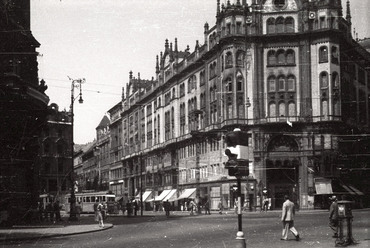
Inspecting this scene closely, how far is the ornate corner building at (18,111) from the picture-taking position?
3103 cm

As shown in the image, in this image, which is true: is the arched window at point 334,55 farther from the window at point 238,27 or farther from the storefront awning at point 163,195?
the storefront awning at point 163,195

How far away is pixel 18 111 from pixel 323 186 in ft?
111

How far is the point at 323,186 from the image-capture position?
184ft

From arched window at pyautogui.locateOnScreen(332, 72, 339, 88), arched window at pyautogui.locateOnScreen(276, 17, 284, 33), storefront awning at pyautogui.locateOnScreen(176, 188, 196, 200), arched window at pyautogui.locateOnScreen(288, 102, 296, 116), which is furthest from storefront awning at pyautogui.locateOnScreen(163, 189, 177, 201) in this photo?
arched window at pyautogui.locateOnScreen(332, 72, 339, 88)

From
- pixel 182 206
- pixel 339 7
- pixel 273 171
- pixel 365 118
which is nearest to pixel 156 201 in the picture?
pixel 182 206

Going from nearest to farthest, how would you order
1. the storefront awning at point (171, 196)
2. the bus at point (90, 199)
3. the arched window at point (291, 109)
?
the arched window at point (291, 109)
the bus at point (90, 199)
the storefront awning at point (171, 196)

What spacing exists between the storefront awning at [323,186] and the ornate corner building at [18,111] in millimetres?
29062

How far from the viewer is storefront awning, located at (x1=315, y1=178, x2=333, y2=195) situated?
55562 mm

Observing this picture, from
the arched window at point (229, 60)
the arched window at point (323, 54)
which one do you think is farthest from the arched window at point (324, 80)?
the arched window at point (229, 60)

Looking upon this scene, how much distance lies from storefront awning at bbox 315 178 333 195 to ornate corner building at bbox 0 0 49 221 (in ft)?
95.3

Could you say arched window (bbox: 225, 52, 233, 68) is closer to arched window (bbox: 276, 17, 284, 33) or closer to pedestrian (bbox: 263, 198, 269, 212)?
arched window (bbox: 276, 17, 284, 33)

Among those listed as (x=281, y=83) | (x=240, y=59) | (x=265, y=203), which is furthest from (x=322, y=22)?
(x=265, y=203)

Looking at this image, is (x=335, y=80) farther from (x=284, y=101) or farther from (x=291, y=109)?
(x=284, y=101)

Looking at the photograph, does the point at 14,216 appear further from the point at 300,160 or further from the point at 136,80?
the point at 136,80
